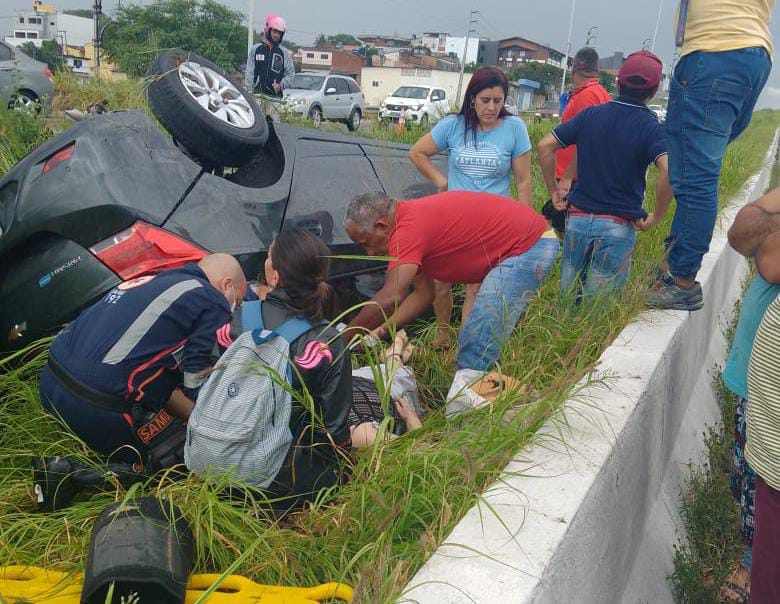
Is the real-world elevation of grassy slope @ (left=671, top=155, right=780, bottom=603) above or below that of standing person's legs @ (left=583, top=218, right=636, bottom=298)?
below

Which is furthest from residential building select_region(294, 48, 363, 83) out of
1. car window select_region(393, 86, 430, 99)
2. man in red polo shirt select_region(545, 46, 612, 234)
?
man in red polo shirt select_region(545, 46, 612, 234)

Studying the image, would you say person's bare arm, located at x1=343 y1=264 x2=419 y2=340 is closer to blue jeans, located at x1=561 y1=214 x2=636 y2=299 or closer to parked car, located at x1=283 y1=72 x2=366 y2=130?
blue jeans, located at x1=561 y1=214 x2=636 y2=299

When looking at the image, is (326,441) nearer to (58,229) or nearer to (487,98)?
(58,229)

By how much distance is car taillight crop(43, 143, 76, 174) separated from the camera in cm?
339

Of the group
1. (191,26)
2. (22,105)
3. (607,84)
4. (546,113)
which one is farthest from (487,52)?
(22,105)

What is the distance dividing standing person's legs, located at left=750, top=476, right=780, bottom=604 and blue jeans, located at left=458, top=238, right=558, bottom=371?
4.68 ft

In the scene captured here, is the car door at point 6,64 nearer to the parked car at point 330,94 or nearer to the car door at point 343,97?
the parked car at point 330,94

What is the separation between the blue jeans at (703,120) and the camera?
3602mm

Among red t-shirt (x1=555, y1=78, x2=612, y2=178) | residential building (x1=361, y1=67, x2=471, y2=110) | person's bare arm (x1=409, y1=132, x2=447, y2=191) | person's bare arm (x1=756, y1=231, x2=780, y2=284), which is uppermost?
red t-shirt (x1=555, y1=78, x2=612, y2=178)

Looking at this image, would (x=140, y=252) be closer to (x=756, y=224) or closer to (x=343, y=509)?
(x=343, y=509)

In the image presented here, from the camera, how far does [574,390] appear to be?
3016mm

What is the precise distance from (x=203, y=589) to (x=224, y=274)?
1259mm

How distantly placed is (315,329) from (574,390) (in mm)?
1094

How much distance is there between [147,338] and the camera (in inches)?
101
